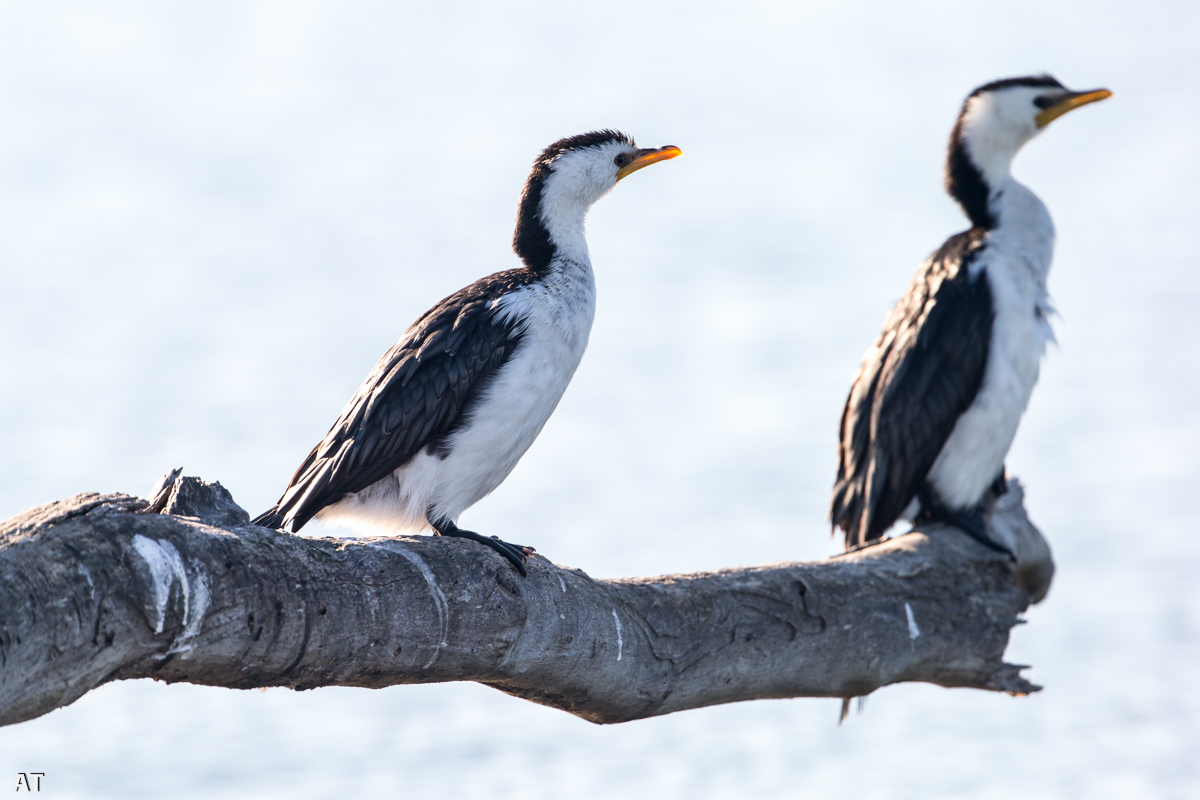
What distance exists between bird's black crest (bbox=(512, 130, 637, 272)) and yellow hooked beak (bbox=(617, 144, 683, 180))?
0.21 meters

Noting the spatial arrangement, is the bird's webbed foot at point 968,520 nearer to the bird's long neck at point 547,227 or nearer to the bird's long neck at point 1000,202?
the bird's long neck at point 1000,202

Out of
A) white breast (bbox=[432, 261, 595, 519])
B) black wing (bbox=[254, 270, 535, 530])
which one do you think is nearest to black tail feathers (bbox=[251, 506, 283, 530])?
black wing (bbox=[254, 270, 535, 530])

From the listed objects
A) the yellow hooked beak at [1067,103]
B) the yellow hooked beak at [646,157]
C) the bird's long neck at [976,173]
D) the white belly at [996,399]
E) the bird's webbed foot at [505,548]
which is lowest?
the bird's webbed foot at [505,548]

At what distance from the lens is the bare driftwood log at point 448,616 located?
2.72 meters

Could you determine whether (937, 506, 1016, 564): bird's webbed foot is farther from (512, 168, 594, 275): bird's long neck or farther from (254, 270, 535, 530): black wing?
(254, 270, 535, 530): black wing

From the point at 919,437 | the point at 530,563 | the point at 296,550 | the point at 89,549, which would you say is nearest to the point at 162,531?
the point at 89,549

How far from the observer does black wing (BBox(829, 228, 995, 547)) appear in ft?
19.4

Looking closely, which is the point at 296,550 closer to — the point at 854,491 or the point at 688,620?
the point at 688,620

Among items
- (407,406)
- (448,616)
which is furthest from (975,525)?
(448,616)

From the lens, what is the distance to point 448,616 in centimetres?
350

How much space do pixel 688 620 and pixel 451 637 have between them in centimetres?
102

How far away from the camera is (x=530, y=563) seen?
153 inches

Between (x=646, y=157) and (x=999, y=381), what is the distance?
198cm

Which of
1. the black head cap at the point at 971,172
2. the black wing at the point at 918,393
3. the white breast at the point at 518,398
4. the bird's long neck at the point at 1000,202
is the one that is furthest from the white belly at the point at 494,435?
the black head cap at the point at 971,172
